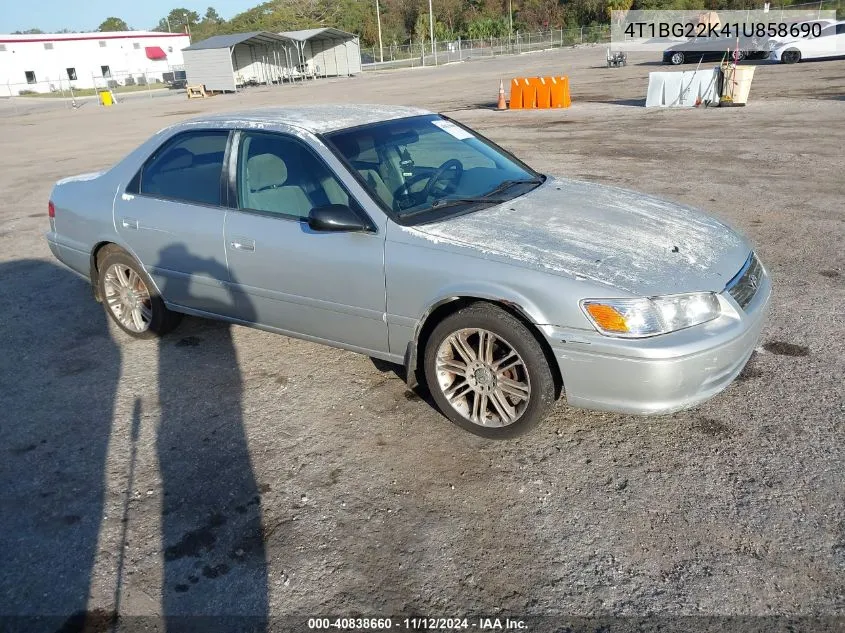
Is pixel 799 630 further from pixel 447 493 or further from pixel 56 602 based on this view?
pixel 56 602

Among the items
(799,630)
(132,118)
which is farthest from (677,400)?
(132,118)

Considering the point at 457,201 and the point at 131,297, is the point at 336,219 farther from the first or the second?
the point at 131,297

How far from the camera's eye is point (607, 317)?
3102 mm

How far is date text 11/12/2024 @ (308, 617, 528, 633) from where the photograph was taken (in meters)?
2.47

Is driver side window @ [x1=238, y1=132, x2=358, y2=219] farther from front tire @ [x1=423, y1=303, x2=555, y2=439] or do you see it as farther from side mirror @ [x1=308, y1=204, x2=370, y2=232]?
front tire @ [x1=423, y1=303, x2=555, y2=439]

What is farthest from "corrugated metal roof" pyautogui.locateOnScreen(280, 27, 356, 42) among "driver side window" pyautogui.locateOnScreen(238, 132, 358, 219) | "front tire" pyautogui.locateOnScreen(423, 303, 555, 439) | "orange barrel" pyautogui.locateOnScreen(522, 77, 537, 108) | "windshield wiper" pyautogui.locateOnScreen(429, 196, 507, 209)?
"front tire" pyautogui.locateOnScreen(423, 303, 555, 439)

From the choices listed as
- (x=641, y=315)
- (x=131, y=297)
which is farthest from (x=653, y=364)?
(x=131, y=297)

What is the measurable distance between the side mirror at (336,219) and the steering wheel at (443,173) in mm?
517

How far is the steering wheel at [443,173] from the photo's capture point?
4.08 m

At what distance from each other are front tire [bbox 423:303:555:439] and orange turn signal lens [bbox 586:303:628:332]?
0.33 metres

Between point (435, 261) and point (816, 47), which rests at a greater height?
point (816, 47)

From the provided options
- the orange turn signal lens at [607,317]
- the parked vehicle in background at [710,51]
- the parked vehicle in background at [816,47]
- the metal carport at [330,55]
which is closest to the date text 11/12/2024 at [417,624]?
the orange turn signal lens at [607,317]

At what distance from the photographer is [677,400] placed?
316 centimetres

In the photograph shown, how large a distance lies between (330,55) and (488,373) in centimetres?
5390
